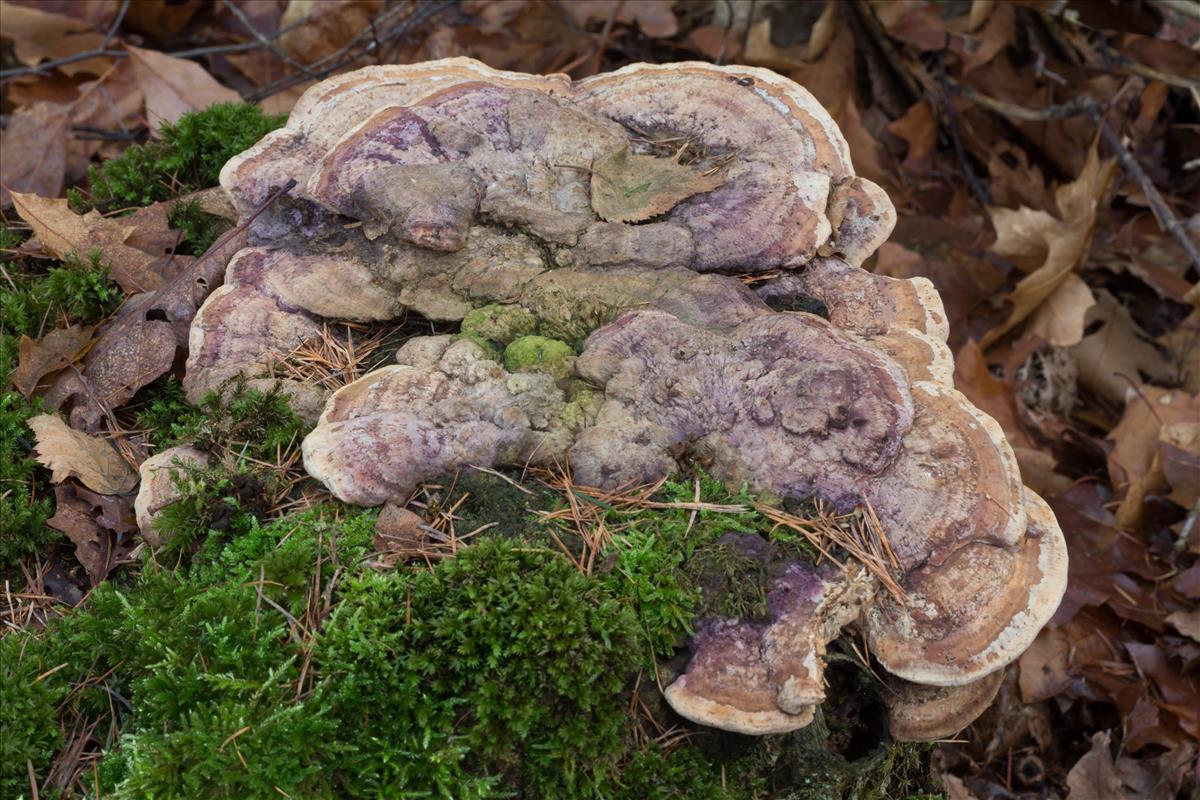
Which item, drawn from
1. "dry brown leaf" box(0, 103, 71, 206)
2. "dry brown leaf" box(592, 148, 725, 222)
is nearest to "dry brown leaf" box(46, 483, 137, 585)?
"dry brown leaf" box(592, 148, 725, 222)

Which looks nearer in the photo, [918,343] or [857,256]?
[918,343]

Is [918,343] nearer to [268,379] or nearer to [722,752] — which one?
[722,752]

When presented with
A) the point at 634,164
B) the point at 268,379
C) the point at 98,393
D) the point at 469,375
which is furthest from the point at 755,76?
the point at 98,393

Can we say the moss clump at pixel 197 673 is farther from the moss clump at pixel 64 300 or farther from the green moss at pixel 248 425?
the moss clump at pixel 64 300

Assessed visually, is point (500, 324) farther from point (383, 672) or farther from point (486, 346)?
point (383, 672)

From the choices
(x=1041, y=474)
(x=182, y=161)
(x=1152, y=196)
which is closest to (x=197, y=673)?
(x=182, y=161)

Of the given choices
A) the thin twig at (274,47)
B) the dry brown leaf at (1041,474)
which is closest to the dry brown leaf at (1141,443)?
the dry brown leaf at (1041,474)

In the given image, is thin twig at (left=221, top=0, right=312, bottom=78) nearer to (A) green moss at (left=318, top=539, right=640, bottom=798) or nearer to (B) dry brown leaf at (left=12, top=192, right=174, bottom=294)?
(B) dry brown leaf at (left=12, top=192, right=174, bottom=294)
